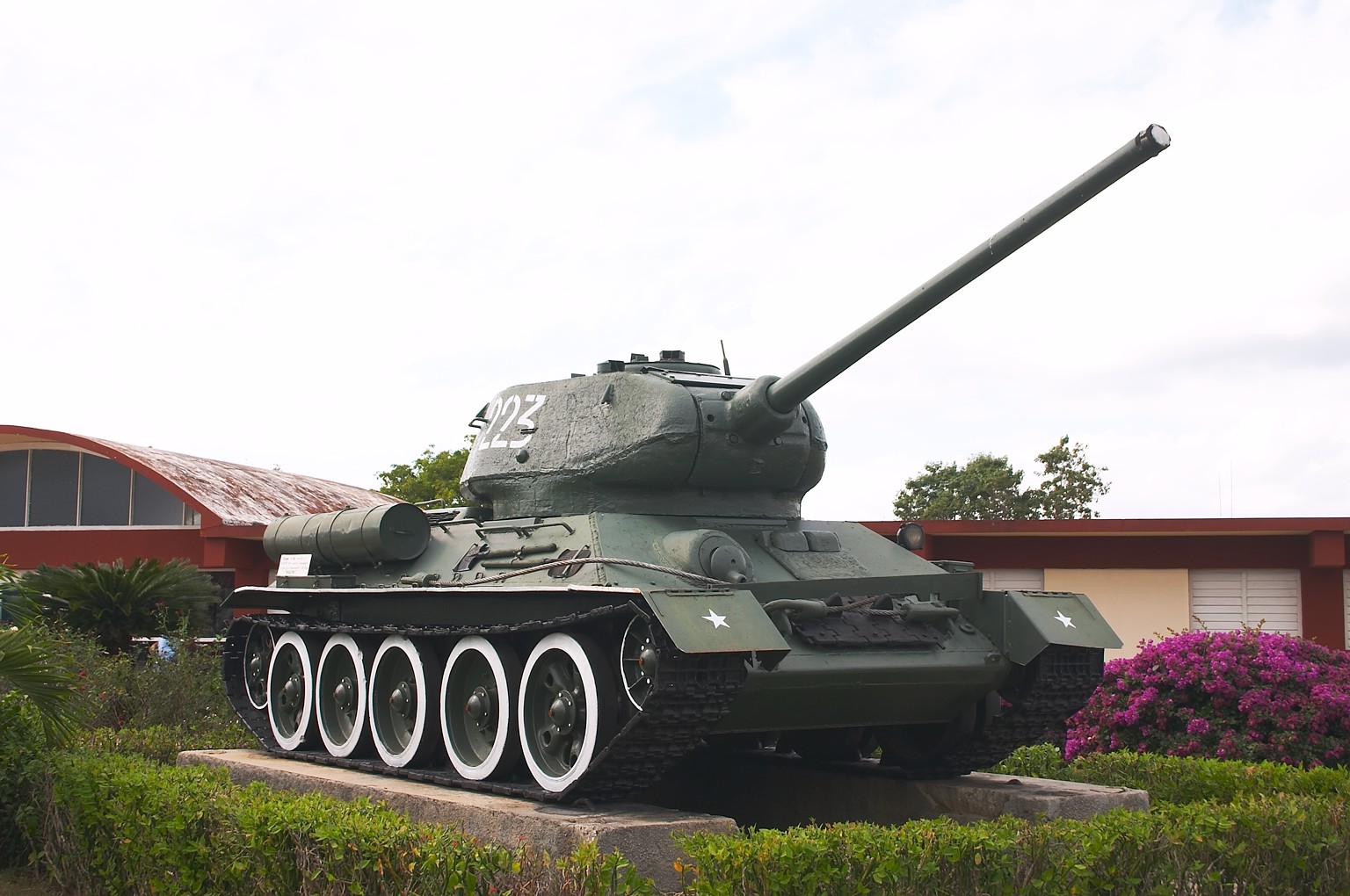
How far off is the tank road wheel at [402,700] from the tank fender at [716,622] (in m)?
2.81

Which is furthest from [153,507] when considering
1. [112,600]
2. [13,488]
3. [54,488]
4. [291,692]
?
[291,692]

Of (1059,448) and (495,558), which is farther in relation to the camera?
(1059,448)

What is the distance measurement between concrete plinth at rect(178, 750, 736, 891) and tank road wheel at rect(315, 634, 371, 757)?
0.96 meters

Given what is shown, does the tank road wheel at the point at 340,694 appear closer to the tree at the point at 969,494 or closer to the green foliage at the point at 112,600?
the green foliage at the point at 112,600

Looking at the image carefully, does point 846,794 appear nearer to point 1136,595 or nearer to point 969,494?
point 1136,595

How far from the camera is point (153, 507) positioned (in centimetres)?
2627

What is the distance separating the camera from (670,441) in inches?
392

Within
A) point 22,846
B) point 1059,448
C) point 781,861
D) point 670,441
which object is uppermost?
point 1059,448

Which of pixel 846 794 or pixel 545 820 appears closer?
pixel 545 820

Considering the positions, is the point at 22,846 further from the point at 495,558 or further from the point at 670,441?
the point at 670,441

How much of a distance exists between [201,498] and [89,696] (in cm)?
1041

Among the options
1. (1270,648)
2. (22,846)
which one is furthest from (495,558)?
(1270,648)

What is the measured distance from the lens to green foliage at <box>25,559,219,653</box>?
60.6 ft

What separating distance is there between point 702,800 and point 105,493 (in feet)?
61.1
